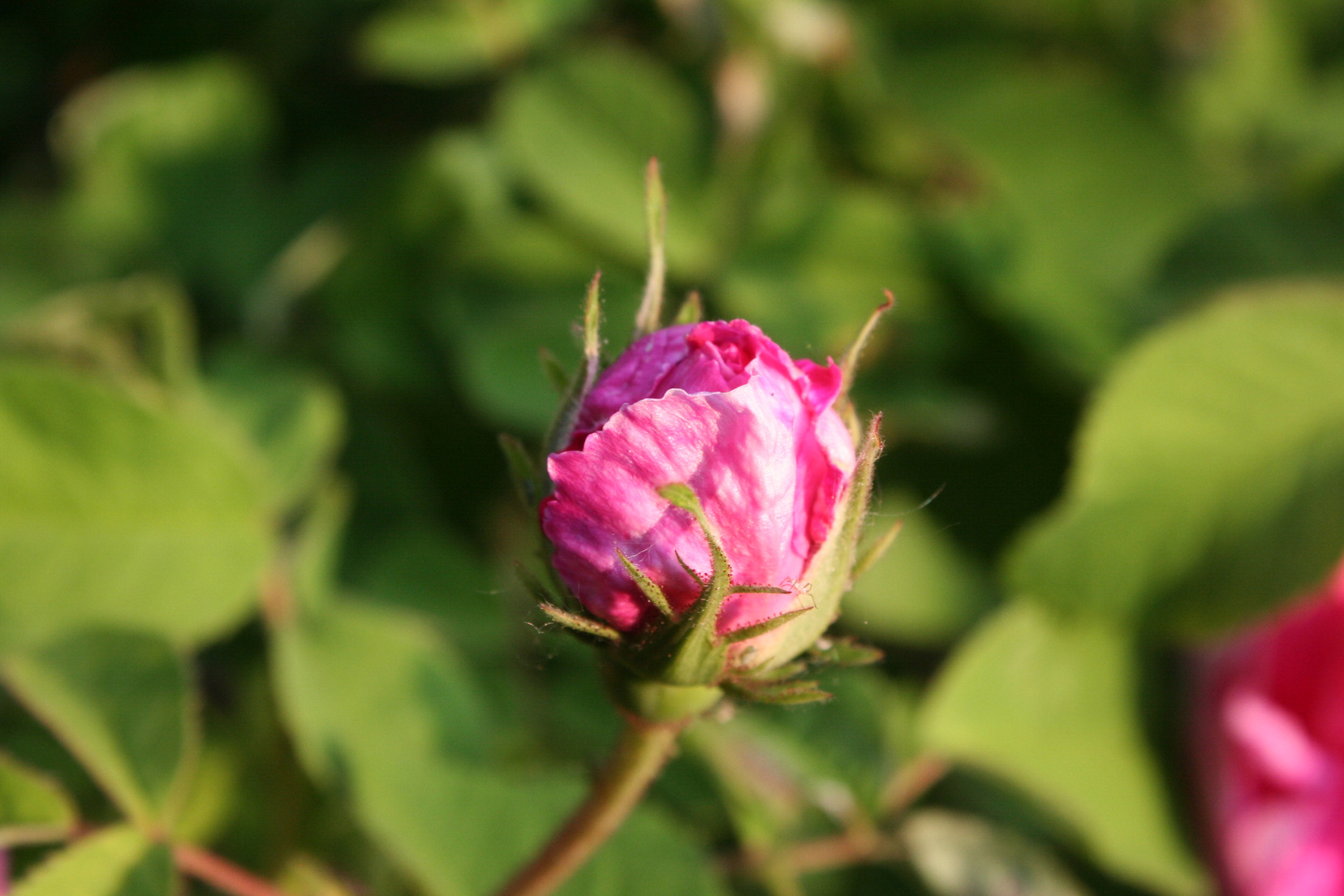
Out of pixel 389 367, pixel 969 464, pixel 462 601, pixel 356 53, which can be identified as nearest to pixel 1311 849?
pixel 969 464

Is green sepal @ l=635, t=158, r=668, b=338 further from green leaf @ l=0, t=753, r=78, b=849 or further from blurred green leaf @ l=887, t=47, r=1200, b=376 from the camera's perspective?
blurred green leaf @ l=887, t=47, r=1200, b=376

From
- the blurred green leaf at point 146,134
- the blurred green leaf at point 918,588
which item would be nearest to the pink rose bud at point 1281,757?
the blurred green leaf at point 918,588

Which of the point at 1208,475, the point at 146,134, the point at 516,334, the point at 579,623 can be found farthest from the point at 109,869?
the point at 146,134

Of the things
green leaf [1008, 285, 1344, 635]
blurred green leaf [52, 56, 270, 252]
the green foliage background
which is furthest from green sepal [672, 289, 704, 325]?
blurred green leaf [52, 56, 270, 252]

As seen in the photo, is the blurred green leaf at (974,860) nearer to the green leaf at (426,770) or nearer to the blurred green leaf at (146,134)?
the green leaf at (426,770)

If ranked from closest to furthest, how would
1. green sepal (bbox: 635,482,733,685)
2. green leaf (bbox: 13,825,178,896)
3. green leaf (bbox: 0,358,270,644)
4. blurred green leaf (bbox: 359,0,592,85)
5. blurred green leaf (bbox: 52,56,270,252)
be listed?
green sepal (bbox: 635,482,733,685), green leaf (bbox: 13,825,178,896), green leaf (bbox: 0,358,270,644), blurred green leaf (bbox: 359,0,592,85), blurred green leaf (bbox: 52,56,270,252)

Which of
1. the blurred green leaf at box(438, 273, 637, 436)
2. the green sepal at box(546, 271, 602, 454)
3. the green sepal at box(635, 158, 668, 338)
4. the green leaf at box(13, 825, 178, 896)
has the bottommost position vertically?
the green leaf at box(13, 825, 178, 896)

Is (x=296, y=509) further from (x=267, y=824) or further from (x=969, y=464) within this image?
(x=969, y=464)
